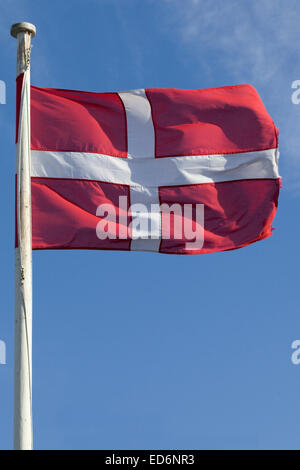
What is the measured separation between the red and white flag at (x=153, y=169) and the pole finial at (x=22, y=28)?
0.84 m

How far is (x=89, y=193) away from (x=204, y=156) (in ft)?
8.20

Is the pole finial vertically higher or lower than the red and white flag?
higher

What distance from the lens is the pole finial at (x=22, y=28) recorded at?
17.6 meters

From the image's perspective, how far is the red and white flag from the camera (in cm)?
1839

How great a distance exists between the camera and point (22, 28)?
1762 cm

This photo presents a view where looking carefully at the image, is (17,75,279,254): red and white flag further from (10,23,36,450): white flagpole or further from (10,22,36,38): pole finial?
(10,22,36,38): pole finial

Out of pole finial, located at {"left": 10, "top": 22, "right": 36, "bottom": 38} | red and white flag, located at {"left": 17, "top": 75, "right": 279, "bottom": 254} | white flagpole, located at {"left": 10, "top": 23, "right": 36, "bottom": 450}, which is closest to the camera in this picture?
white flagpole, located at {"left": 10, "top": 23, "right": 36, "bottom": 450}

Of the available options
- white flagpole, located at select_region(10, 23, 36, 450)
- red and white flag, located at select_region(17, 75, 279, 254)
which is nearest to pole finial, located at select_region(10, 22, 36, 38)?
white flagpole, located at select_region(10, 23, 36, 450)

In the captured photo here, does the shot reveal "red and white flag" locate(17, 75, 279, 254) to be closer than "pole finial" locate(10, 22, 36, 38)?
No

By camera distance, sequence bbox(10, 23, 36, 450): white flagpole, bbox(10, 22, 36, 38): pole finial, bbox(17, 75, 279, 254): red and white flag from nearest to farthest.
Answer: bbox(10, 23, 36, 450): white flagpole, bbox(10, 22, 36, 38): pole finial, bbox(17, 75, 279, 254): red and white flag

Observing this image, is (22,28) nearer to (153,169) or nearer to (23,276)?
(153,169)

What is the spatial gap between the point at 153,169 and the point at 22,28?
358 centimetres

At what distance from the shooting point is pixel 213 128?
66.4ft
